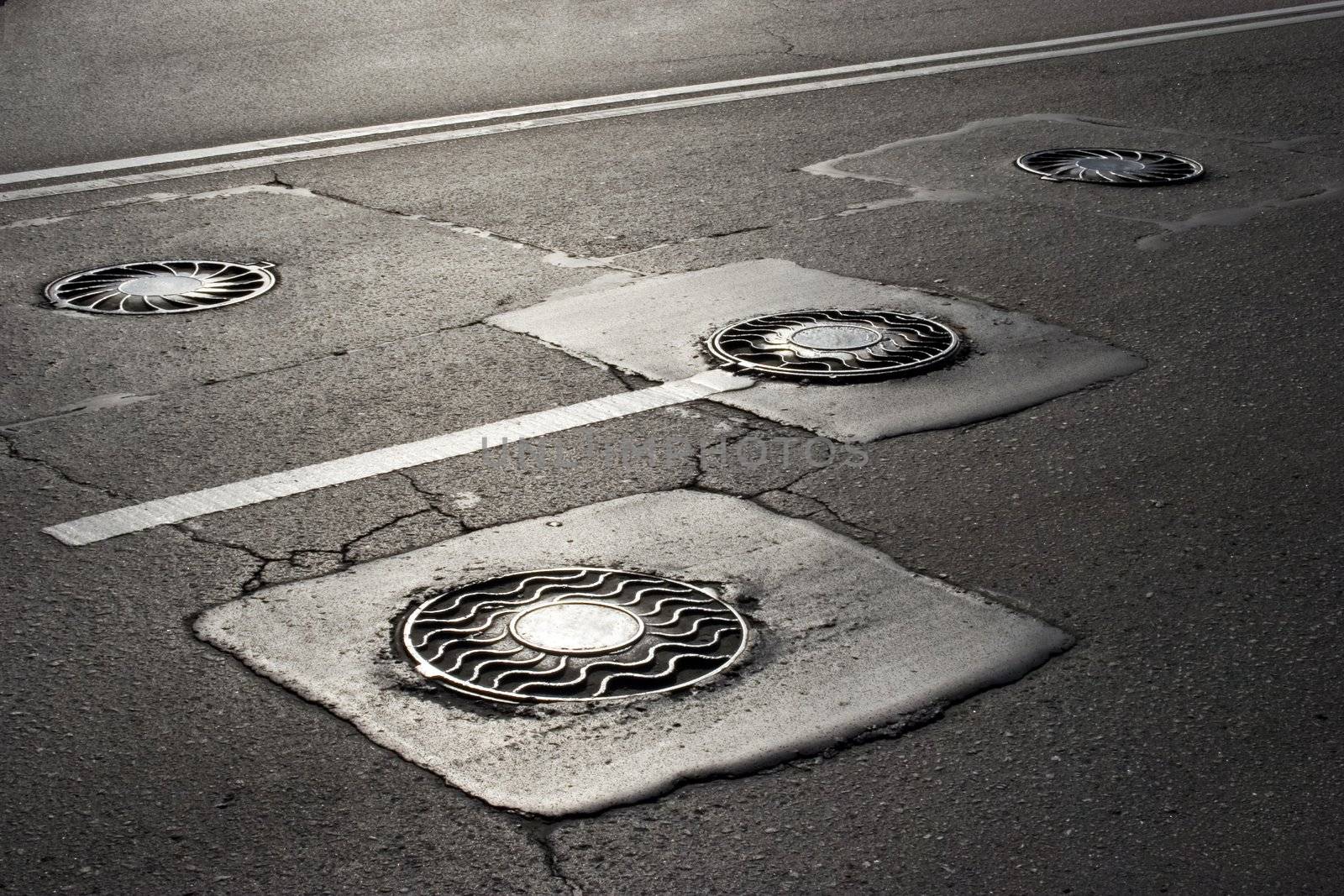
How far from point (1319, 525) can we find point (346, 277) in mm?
4417

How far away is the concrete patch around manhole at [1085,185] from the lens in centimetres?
782

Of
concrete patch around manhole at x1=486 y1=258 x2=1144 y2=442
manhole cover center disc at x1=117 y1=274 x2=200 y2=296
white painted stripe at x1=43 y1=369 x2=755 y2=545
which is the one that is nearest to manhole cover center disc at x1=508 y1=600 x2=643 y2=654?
white painted stripe at x1=43 y1=369 x2=755 y2=545

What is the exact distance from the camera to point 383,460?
16.5ft

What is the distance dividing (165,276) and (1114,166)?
17.4 feet

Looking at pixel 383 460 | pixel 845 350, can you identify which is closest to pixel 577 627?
pixel 383 460

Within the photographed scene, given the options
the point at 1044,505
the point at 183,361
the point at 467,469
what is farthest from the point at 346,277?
the point at 1044,505

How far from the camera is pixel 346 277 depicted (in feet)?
22.7

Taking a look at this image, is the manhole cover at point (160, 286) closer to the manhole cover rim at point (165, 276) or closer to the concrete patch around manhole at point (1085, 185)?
the manhole cover rim at point (165, 276)

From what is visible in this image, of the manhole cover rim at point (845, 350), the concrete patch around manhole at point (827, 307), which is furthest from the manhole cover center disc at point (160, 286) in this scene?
the manhole cover rim at point (845, 350)

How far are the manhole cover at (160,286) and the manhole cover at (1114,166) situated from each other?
4508mm

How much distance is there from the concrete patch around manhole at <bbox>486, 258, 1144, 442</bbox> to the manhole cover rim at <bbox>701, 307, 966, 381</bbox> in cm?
4

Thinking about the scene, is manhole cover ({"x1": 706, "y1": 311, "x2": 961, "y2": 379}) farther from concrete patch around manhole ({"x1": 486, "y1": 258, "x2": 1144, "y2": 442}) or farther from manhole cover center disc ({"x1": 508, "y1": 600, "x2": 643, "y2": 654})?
manhole cover center disc ({"x1": 508, "y1": 600, "x2": 643, "y2": 654})

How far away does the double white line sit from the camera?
29.1 feet

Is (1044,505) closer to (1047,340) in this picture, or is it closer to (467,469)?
(1047,340)
